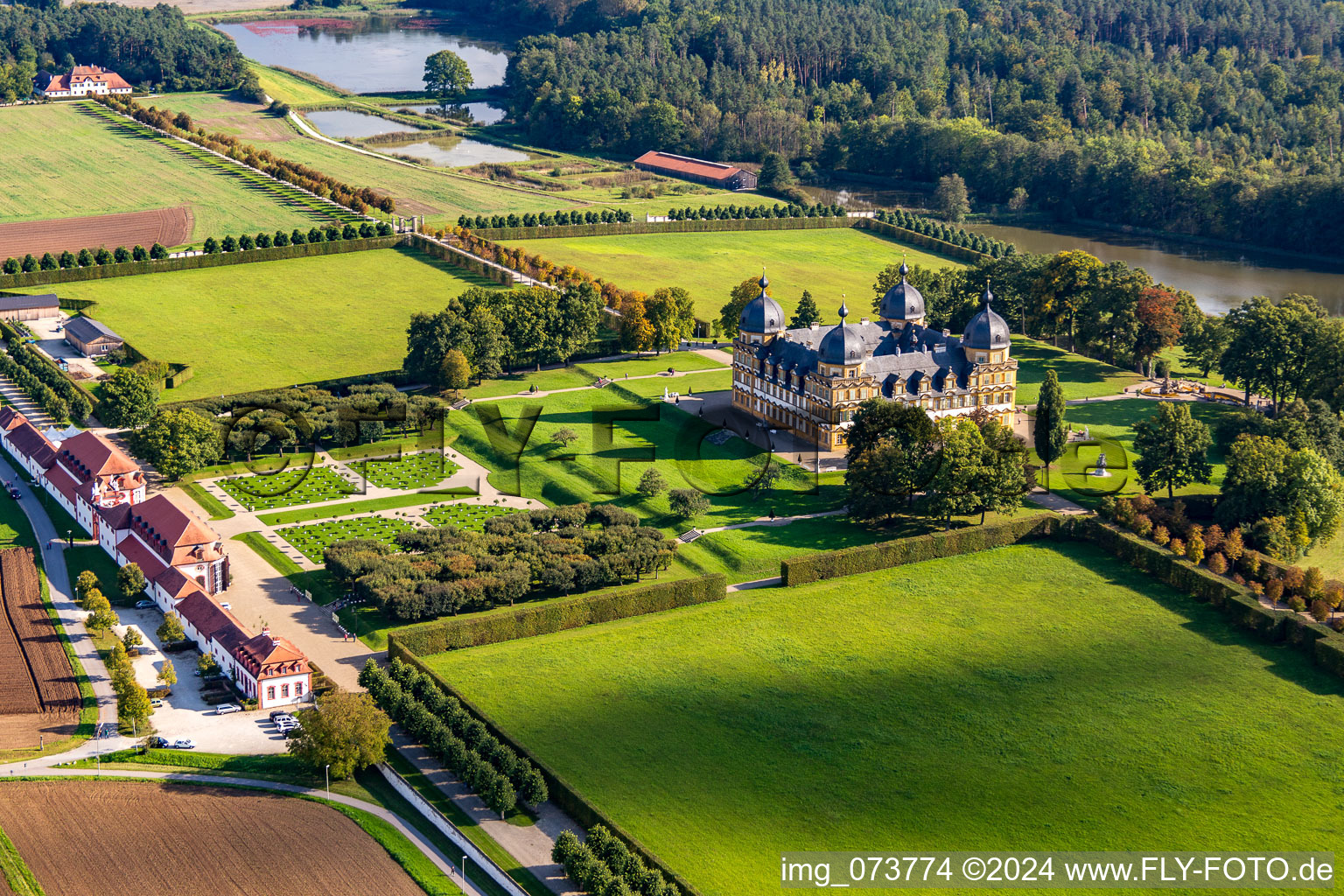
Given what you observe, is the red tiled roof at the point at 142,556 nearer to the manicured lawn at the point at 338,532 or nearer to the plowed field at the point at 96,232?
the manicured lawn at the point at 338,532

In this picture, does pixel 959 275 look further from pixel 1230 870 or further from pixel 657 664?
pixel 1230 870

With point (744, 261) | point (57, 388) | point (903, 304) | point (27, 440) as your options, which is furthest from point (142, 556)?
point (744, 261)

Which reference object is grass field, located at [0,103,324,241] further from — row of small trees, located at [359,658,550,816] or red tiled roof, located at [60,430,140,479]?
row of small trees, located at [359,658,550,816]

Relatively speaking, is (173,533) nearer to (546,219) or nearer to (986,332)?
(986,332)

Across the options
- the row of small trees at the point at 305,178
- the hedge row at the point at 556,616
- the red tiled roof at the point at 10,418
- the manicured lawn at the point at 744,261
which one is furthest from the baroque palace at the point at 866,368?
the row of small trees at the point at 305,178

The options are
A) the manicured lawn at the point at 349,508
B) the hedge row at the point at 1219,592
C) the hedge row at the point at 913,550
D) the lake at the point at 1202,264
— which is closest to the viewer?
the hedge row at the point at 1219,592

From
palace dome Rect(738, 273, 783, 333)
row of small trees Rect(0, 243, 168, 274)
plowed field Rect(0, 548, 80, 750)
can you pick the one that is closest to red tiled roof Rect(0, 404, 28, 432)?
plowed field Rect(0, 548, 80, 750)
